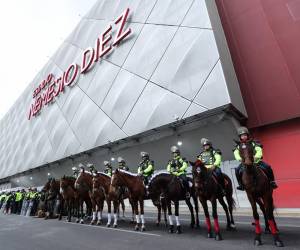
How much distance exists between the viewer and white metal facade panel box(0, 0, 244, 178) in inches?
609

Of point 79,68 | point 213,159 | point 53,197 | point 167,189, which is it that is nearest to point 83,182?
point 53,197

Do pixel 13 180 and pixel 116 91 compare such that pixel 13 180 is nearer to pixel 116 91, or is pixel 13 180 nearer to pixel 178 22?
pixel 116 91

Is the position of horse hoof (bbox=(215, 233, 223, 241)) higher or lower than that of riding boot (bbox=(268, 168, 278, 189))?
lower

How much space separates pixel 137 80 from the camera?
66.4 ft

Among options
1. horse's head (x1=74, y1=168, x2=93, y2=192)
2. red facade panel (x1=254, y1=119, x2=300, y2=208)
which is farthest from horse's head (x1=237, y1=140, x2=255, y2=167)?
horse's head (x1=74, y1=168, x2=93, y2=192)

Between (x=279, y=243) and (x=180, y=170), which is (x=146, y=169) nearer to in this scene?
(x=180, y=170)

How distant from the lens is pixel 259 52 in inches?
598

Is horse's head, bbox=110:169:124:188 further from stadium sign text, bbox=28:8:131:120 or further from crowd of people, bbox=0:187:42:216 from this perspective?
stadium sign text, bbox=28:8:131:120

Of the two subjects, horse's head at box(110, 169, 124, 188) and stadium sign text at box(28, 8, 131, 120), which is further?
stadium sign text at box(28, 8, 131, 120)

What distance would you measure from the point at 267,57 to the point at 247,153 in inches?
407

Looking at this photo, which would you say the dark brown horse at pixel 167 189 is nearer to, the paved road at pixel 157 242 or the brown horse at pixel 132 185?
the brown horse at pixel 132 185

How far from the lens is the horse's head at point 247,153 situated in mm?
6426

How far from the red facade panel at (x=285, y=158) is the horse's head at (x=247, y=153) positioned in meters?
8.22

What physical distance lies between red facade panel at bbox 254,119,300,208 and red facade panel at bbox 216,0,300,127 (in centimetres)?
63
